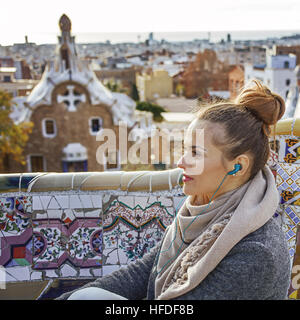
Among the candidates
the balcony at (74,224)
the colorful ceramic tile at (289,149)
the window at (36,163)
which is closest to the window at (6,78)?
the window at (36,163)

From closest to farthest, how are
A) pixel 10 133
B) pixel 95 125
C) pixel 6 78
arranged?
pixel 10 133
pixel 95 125
pixel 6 78

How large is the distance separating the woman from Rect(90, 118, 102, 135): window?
31.1 ft

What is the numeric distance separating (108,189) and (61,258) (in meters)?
0.37

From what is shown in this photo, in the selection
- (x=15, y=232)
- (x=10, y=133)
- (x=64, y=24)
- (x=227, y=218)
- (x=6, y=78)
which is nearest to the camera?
(x=227, y=218)

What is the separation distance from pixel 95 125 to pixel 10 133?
82.8 inches

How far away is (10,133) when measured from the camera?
9.81 meters

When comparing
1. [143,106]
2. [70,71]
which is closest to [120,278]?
[70,71]

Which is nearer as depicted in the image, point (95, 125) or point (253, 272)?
point (253, 272)

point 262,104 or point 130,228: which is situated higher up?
point 262,104

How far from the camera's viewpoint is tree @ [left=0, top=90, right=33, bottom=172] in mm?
9969

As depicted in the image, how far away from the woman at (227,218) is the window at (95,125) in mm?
9487

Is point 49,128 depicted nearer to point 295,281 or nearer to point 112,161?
point 112,161

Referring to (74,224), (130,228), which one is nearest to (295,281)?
(130,228)

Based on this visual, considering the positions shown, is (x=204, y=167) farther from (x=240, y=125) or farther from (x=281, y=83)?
(x=281, y=83)
